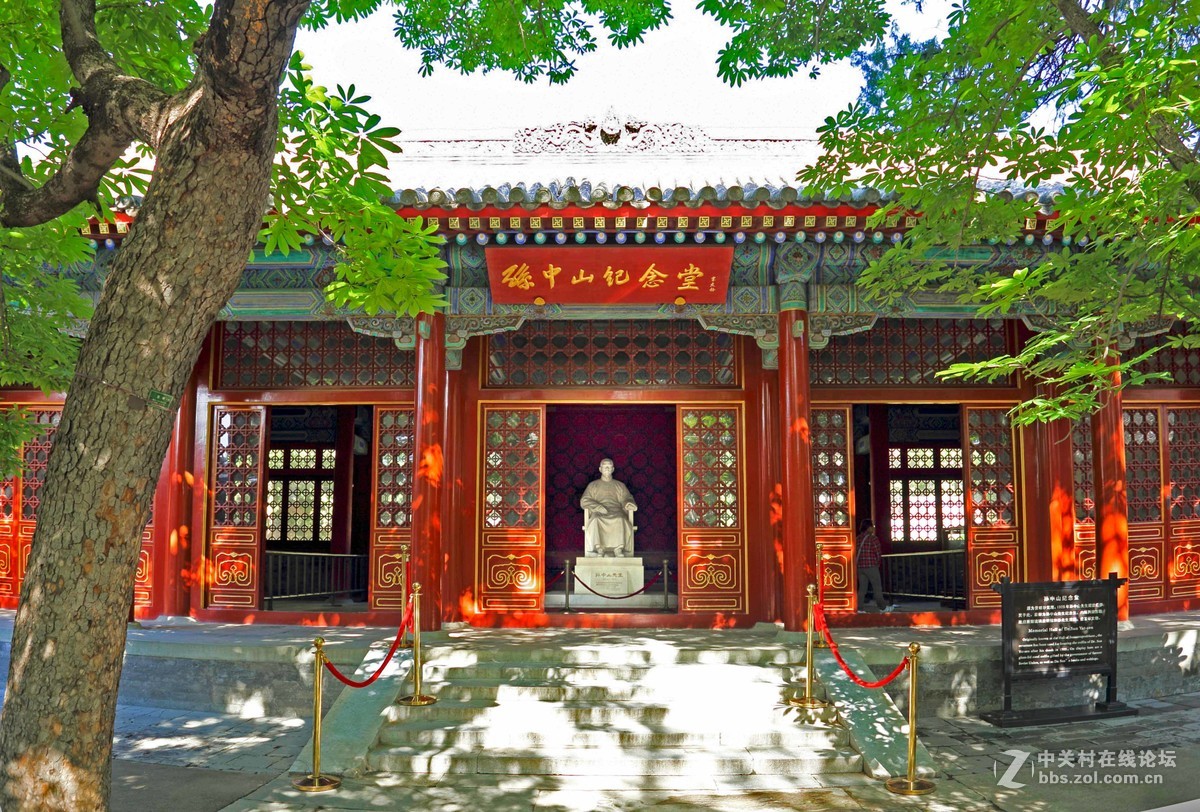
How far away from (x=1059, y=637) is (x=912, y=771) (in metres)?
2.41

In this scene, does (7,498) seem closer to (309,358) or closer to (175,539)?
(175,539)

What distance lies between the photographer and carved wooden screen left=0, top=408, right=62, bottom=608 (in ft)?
29.2

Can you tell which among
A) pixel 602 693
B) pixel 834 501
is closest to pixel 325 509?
pixel 834 501

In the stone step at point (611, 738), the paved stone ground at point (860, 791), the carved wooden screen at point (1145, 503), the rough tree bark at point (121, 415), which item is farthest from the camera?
the carved wooden screen at point (1145, 503)

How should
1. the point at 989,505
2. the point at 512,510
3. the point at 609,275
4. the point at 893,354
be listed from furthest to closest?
1. the point at 893,354
2. the point at 989,505
3. the point at 512,510
4. the point at 609,275

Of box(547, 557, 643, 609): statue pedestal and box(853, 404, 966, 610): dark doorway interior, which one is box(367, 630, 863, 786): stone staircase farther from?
box(853, 404, 966, 610): dark doorway interior

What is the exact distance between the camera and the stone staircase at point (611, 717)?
551 centimetres

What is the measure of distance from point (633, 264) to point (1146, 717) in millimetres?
5424

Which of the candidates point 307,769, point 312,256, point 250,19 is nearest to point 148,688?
point 307,769

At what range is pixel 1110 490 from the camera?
814 centimetres

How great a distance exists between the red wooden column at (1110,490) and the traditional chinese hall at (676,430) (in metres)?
0.03

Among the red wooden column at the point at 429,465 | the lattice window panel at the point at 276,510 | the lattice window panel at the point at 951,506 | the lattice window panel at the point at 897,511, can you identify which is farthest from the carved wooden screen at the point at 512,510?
the lattice window panel at the point at 951,506

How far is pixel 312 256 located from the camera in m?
7.85

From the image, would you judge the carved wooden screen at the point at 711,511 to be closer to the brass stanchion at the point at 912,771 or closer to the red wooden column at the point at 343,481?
the brass stanchion at the point at 912,771
